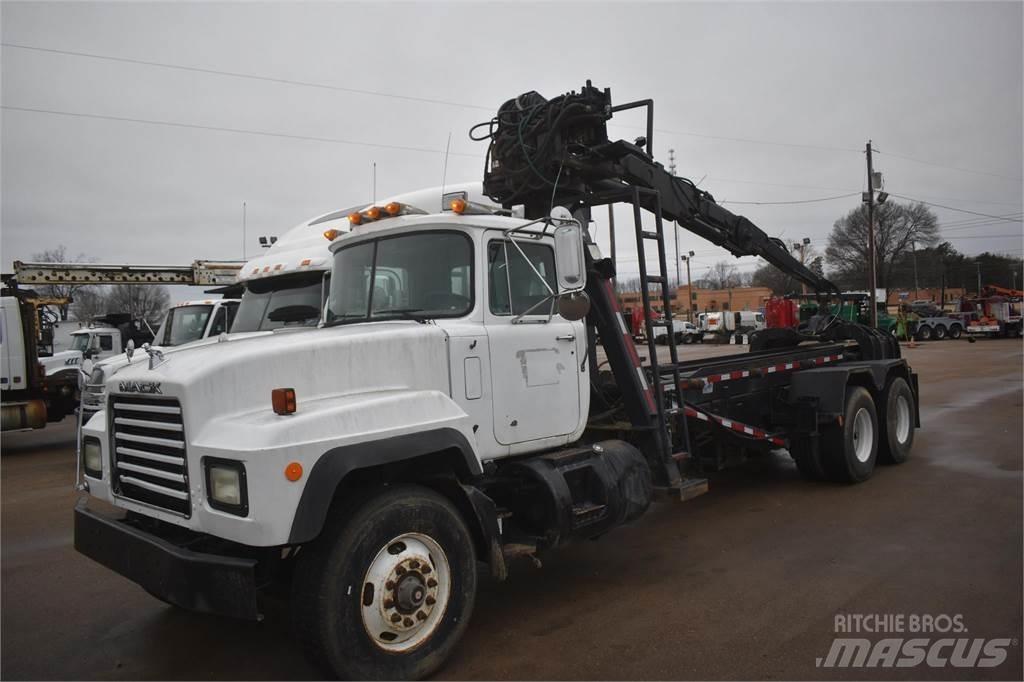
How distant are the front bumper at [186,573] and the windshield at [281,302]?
5712 millimetres

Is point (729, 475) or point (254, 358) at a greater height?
point (254, 358)

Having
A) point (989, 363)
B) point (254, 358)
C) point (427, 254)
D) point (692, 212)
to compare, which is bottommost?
point (989, 363)

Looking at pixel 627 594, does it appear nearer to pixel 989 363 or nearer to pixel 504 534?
pixel 504 534

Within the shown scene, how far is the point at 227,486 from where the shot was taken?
3188 mm

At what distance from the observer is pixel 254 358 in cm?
347

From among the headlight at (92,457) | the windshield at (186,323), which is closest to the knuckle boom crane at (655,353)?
the headlight at (92,457)

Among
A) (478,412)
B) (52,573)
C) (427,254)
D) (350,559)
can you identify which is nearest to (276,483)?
(350,559)

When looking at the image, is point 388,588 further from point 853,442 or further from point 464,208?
point 853,442

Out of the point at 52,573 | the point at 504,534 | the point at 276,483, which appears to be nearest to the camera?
the point at 276,483

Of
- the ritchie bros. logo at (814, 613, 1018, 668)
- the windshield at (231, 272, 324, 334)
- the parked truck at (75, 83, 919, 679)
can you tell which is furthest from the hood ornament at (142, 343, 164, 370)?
the windshield at (231, 272, 324, 334)

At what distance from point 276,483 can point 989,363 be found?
25123mm

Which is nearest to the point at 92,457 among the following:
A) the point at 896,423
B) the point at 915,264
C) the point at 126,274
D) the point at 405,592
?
the point at 405,592

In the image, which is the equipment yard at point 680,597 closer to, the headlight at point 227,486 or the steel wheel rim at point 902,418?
the steel wheel rim at point 902,418

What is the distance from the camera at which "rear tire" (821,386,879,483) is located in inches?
296
